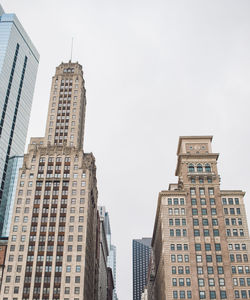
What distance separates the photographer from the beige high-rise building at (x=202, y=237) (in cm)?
9857

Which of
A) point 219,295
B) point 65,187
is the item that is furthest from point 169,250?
point 65,187

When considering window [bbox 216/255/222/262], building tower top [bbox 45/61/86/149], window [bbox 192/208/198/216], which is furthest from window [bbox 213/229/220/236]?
building tower top [bbox 45/61/86/149]

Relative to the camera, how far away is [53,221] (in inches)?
4252

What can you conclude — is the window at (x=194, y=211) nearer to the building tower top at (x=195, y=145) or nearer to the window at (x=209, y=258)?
the window at (x=209, y=258)

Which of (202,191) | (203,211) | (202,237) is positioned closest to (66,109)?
(202,191)

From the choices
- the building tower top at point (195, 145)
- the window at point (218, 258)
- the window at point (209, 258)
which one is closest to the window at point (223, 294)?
the window at point (218, 258)

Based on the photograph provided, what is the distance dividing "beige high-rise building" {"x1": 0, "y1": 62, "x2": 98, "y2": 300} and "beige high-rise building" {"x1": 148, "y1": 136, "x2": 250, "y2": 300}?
25860mm

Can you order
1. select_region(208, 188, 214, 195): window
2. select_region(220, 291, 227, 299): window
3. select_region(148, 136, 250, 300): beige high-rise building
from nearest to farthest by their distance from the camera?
select_region(220, 291, 227, 299): window < select_region(148, 136, 250, 300): beige high-rise building < select_region(208, 188, 214, 195): window

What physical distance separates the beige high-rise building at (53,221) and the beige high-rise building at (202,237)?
25.9m

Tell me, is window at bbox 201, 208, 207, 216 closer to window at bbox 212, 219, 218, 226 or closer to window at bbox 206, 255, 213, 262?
window at bbox 212, 219, 218, 226

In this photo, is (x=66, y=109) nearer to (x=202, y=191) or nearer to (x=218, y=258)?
(x=202, y=191)

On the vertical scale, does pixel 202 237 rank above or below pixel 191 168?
below

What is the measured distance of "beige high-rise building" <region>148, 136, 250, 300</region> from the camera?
9857 cm

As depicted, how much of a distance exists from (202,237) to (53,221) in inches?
1840
